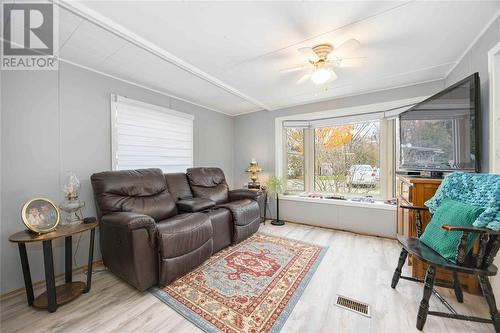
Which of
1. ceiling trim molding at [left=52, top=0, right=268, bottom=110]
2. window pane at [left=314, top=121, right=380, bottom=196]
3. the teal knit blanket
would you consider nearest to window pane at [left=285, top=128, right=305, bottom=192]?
window pane at [left=314, top=121, right=380, bottom=196]

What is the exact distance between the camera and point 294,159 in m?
3.99

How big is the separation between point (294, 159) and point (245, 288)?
2720 mm

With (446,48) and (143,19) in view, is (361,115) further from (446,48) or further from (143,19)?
(143,19)

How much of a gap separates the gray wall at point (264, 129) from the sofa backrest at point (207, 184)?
3.28 feet

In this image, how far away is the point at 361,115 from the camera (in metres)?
3.22

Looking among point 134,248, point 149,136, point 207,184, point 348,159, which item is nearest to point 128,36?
point 149,136

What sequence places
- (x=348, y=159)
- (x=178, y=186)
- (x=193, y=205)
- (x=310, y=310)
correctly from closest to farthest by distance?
(x=310, y=310)
(x=193, y=205)
(x=178, y=186)
(x=348, y=159)

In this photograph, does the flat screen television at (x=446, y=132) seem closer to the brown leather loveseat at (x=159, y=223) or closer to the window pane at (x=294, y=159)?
the window pane at (x=294, y=159)

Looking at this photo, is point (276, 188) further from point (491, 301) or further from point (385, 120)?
point (491, 301)

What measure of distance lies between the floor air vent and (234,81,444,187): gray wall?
257 centimetres

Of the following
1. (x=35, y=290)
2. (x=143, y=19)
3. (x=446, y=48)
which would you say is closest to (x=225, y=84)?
(x=143, y=19)

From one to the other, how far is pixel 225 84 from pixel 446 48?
8.09 feet

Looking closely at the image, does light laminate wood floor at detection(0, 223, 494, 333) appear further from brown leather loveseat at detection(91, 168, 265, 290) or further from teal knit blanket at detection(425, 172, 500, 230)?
teal knit blanket at detection(425, 172, 500, 230)

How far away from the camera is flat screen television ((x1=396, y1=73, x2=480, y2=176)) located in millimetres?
1653
